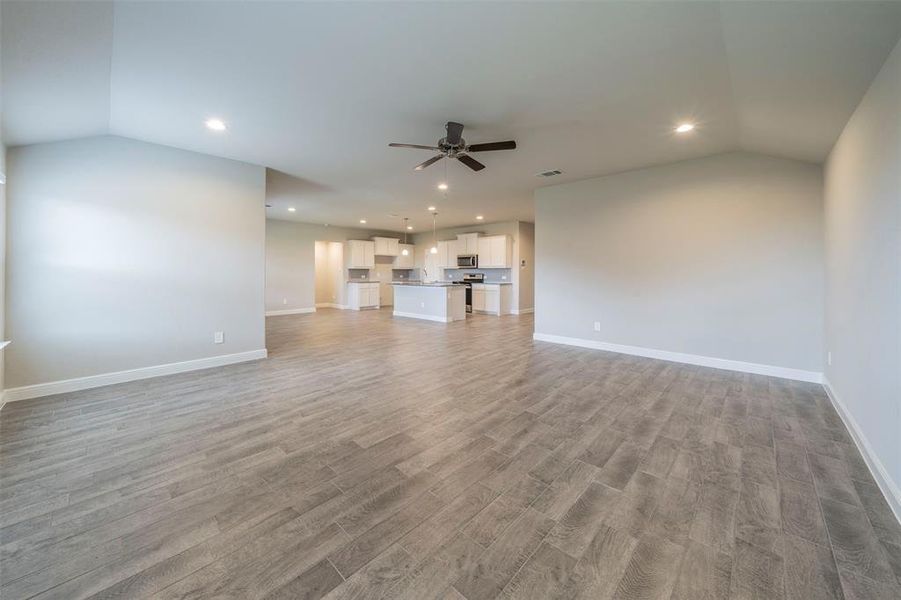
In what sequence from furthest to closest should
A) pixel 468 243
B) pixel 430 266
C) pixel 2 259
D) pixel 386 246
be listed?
pixel 430 266
pixel 386 246
pixel 468 243
pixel 2 259

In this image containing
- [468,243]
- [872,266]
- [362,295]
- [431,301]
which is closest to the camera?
[872,266]

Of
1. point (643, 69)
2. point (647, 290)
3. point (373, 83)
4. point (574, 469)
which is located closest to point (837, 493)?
point (574, 469)

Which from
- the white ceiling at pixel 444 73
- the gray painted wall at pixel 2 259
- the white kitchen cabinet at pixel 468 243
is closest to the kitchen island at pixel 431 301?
the white kitchen cabinet at pixel 468 243

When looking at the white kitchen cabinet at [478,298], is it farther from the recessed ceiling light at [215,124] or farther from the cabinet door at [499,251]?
the recessed ceiling light at [215,124]

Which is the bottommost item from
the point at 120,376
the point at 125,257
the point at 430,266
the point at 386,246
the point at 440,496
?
the point at 440,496

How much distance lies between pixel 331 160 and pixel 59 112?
2386mm

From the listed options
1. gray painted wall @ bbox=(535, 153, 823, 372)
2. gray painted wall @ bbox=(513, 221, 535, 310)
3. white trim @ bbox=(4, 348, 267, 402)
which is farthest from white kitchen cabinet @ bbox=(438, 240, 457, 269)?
white trim @ bbox=(4, 348, 267, 402)

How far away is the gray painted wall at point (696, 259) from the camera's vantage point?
3760 mm

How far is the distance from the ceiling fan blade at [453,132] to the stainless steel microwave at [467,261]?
266 inches

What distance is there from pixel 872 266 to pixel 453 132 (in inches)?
125

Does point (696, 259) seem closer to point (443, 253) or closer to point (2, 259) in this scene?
point (443, 253)

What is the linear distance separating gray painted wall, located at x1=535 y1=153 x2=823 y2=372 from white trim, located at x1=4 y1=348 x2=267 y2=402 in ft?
16.3

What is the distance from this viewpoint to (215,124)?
332 cm

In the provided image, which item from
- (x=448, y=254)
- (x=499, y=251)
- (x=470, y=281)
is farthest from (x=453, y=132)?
(x=448, y=254)
